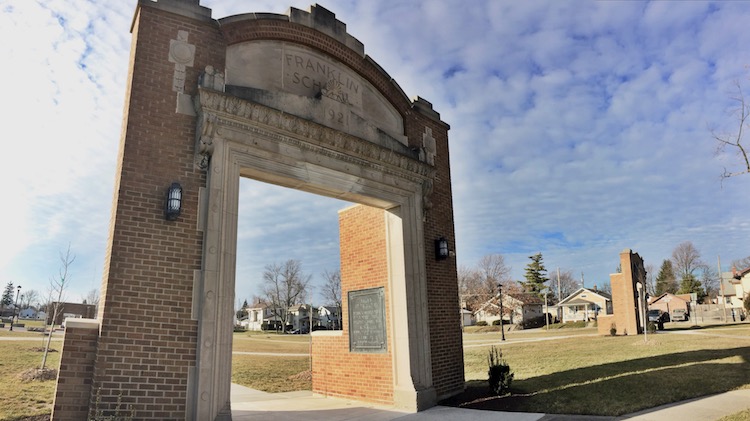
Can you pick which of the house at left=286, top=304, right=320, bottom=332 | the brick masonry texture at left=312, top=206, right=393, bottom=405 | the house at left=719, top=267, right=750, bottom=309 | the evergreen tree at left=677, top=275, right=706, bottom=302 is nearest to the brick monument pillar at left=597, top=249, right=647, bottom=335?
the brick masonry texture at left=312, top=206, right=393, bottom=405

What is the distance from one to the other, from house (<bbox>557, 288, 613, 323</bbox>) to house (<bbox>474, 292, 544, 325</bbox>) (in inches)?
153

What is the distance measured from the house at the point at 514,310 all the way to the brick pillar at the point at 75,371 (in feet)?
186

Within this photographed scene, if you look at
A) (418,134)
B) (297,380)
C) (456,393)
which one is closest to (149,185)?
(418,134)

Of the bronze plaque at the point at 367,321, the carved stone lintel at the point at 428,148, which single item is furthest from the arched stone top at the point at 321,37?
the bronze plaque at the point at 367,321

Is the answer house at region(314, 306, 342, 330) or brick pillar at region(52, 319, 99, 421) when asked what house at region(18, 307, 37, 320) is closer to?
house at region(314, 306, 342, 330)

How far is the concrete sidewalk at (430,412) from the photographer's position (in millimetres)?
7070

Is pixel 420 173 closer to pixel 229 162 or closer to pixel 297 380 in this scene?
pixel 229 162

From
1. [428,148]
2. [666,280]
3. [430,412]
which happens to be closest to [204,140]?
[428,148]

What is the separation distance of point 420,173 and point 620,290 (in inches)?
897

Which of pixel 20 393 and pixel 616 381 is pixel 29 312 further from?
pixel 616 381

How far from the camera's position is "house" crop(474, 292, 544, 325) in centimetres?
5979

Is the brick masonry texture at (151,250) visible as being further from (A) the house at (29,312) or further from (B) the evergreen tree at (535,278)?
(A) the house at (29,312)

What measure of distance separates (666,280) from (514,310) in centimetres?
3959

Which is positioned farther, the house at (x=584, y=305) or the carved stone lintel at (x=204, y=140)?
the house at (x=584, y=305)
